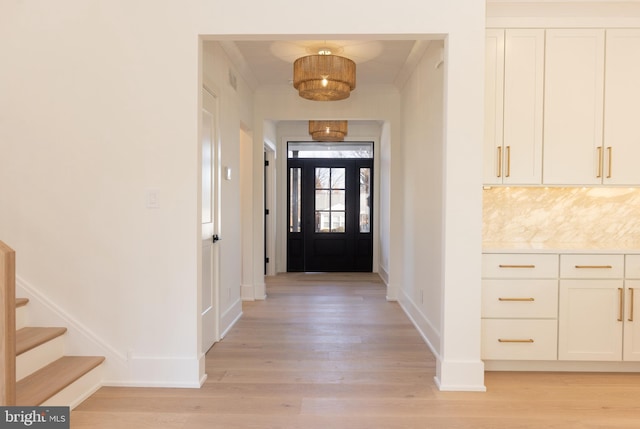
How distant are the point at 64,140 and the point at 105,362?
149cm

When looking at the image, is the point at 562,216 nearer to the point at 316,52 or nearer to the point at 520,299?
the point at 520,299

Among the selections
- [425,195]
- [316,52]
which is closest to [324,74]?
[316,52]

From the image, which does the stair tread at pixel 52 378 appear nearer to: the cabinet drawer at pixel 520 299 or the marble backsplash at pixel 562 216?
the cabinet drawer at pixel 520 299

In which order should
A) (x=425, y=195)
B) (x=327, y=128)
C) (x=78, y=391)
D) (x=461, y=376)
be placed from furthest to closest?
(x=327, y=128) → (x=425, y=195) → (x=461, y=376) → (x=78, y=391)

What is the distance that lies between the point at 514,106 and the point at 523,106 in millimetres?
67

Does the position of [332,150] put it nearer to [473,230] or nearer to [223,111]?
[223,111]

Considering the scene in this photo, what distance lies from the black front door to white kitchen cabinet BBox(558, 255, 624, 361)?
199 inches

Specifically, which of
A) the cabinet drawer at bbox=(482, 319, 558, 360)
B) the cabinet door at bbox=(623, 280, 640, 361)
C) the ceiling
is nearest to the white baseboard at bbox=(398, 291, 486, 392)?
the cabinet drawer at bbox=(482, 319, 558, 360)

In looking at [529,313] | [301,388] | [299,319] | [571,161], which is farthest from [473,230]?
[299,319]

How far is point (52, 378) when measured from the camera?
253 cm

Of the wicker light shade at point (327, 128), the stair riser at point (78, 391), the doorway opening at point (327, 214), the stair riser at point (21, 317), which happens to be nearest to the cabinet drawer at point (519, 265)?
the stair riser at point (78, 391)

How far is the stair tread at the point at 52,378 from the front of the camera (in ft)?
7.46

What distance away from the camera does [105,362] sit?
2904 millimetres

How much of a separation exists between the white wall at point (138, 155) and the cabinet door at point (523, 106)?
1.67 ft
